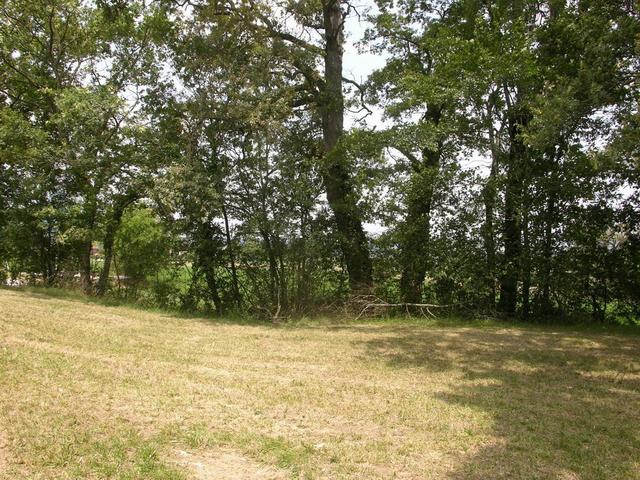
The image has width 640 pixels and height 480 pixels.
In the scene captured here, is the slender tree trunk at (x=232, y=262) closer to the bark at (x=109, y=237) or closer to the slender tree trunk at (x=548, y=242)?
the bark at (x=109, y=237)

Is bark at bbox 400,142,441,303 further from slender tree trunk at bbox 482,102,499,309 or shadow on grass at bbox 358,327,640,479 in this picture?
shadow on grass at bbox 358,327,640,479

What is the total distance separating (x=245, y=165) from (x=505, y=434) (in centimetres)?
924

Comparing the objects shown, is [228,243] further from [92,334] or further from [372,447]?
[372,447]

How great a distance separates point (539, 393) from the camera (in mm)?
6152

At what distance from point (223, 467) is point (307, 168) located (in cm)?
945

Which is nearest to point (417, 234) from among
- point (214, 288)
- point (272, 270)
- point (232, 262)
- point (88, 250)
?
point (272, 270)

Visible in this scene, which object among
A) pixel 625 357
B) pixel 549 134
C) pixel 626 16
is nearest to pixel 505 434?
pixel 625 357

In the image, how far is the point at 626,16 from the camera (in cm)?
877

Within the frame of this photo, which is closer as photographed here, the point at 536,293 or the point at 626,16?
the point at 626,16

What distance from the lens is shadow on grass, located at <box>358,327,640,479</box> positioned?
13.5ft

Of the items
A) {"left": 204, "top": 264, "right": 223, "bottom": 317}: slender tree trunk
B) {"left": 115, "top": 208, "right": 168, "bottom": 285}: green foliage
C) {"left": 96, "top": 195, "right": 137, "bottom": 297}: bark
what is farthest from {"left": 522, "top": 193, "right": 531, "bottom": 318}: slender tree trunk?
{"left": 96, "top": 195, "right": 137, "bottom": 297}: bark

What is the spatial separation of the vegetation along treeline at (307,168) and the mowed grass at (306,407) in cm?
338

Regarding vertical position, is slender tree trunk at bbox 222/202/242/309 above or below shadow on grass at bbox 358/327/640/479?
above

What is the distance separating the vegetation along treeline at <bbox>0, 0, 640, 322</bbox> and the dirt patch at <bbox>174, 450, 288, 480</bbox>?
320 inches
